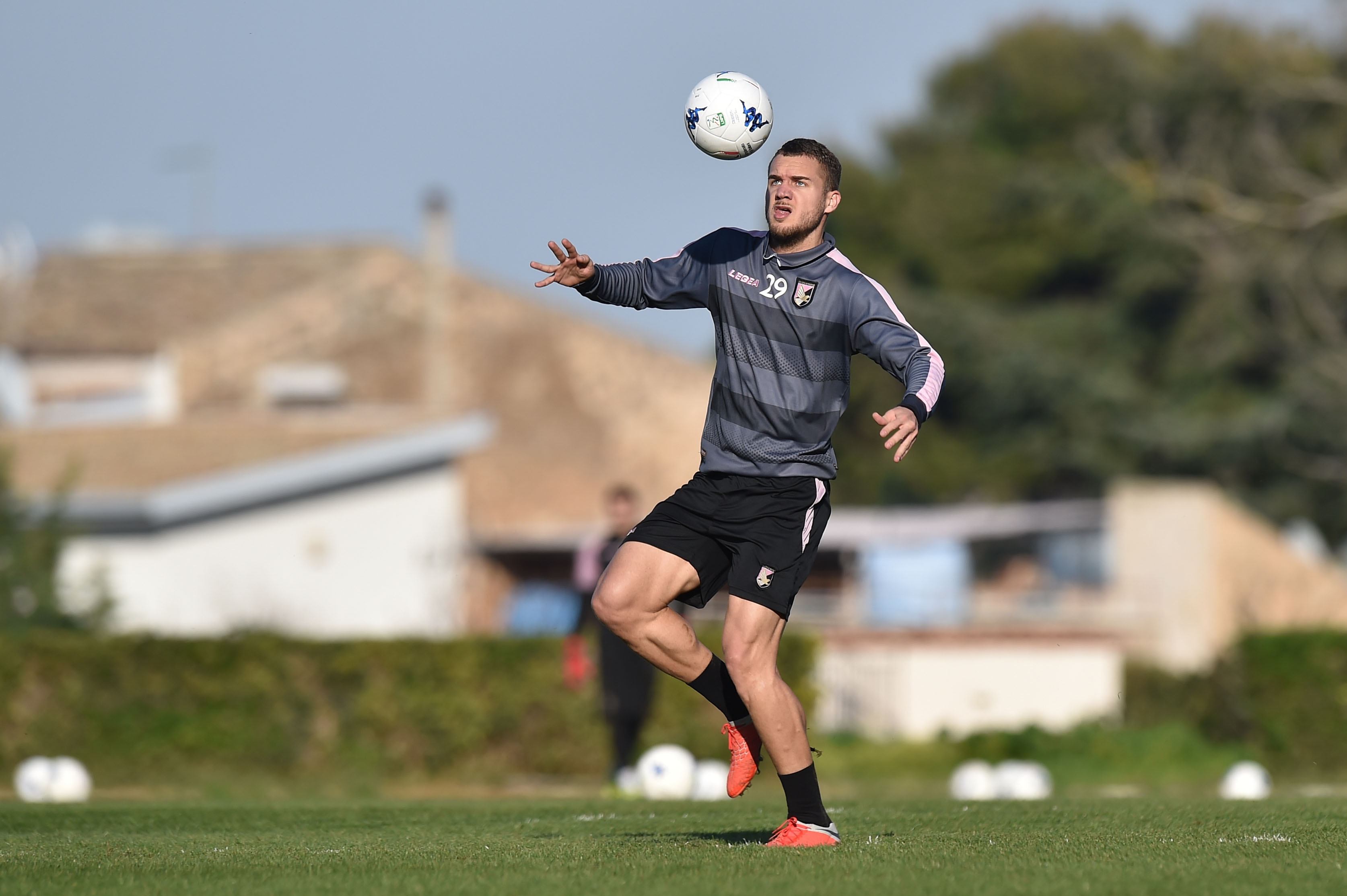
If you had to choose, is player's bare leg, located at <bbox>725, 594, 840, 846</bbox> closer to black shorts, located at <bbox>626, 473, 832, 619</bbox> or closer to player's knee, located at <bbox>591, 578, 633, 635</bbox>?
black shorts, located at <bbox>626, 473, 832, 619</bbox>

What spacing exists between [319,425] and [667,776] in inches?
851

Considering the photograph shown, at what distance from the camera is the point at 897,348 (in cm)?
640

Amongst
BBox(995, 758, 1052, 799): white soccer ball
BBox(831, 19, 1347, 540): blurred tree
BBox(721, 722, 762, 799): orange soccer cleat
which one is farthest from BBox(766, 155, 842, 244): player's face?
BBox(831, 19, 1347, 540): blurred tree

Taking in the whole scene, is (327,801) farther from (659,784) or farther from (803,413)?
(803,413)

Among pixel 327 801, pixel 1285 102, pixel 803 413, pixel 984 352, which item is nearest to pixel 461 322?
pixel 984 352

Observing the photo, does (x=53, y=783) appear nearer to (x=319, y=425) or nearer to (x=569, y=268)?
(x=569, y=268)

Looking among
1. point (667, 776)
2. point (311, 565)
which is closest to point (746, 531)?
point (667, 776)

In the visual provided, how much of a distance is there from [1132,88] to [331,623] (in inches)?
1058

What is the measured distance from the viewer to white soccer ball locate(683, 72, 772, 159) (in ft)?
23.0

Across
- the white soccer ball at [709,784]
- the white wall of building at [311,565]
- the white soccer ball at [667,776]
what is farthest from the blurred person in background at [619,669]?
the white wall of building at [311,565]

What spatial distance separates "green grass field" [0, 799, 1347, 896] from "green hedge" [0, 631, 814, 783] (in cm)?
894

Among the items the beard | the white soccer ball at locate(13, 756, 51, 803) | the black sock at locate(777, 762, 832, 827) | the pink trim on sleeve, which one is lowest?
the white soccer ball at locate(13, 756, 51, 803)

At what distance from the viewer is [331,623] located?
29062mm

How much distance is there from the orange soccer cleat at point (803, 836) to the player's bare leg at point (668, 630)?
0.21 m
